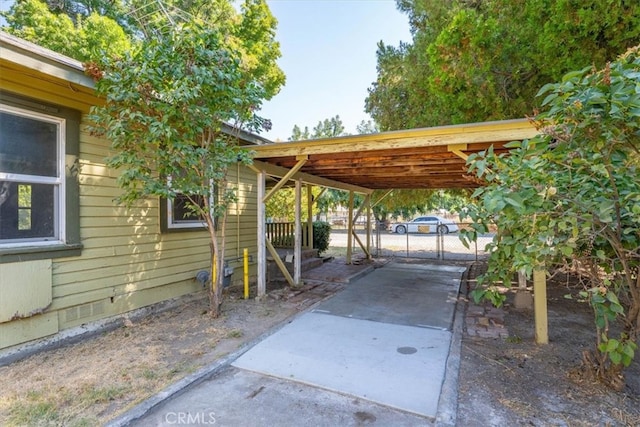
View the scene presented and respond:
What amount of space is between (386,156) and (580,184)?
3061 mm

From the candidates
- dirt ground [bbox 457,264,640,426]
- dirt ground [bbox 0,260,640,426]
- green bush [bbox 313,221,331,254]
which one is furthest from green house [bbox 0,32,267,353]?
green bush [bbox 313,221,331,254]

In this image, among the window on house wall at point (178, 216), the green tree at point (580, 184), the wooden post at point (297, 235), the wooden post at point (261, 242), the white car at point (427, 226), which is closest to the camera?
the green tree at point (580, 184)

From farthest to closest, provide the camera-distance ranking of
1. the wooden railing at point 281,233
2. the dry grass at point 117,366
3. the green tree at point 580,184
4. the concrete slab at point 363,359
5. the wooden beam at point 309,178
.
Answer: the wooden railing at point 281,233
the wooden beam at point 309,178
the concrete slab at point 363,359
the dry grass at point 117,366
the green tree at point 580,184

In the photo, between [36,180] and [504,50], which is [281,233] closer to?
[36,180]

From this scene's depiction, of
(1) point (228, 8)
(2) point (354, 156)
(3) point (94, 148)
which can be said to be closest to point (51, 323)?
(3) point (94, 148)

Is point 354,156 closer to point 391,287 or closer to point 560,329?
point 391,287

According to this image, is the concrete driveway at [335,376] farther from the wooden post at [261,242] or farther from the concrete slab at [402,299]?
the wooden post at [261,242]

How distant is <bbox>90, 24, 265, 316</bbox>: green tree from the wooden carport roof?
1281 millimetres

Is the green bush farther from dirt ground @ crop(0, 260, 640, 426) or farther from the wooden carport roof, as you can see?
dirt ground @ crop(0, 260, 640, 426)

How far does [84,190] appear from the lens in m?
3.74

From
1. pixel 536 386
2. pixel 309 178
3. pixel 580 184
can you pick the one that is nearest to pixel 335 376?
pixel 536 386

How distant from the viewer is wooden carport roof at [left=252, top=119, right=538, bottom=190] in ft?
12.3

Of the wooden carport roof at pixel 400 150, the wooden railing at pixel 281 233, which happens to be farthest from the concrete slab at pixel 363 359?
the wooden railing at pixel 281 233

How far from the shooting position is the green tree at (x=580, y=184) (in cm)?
190
